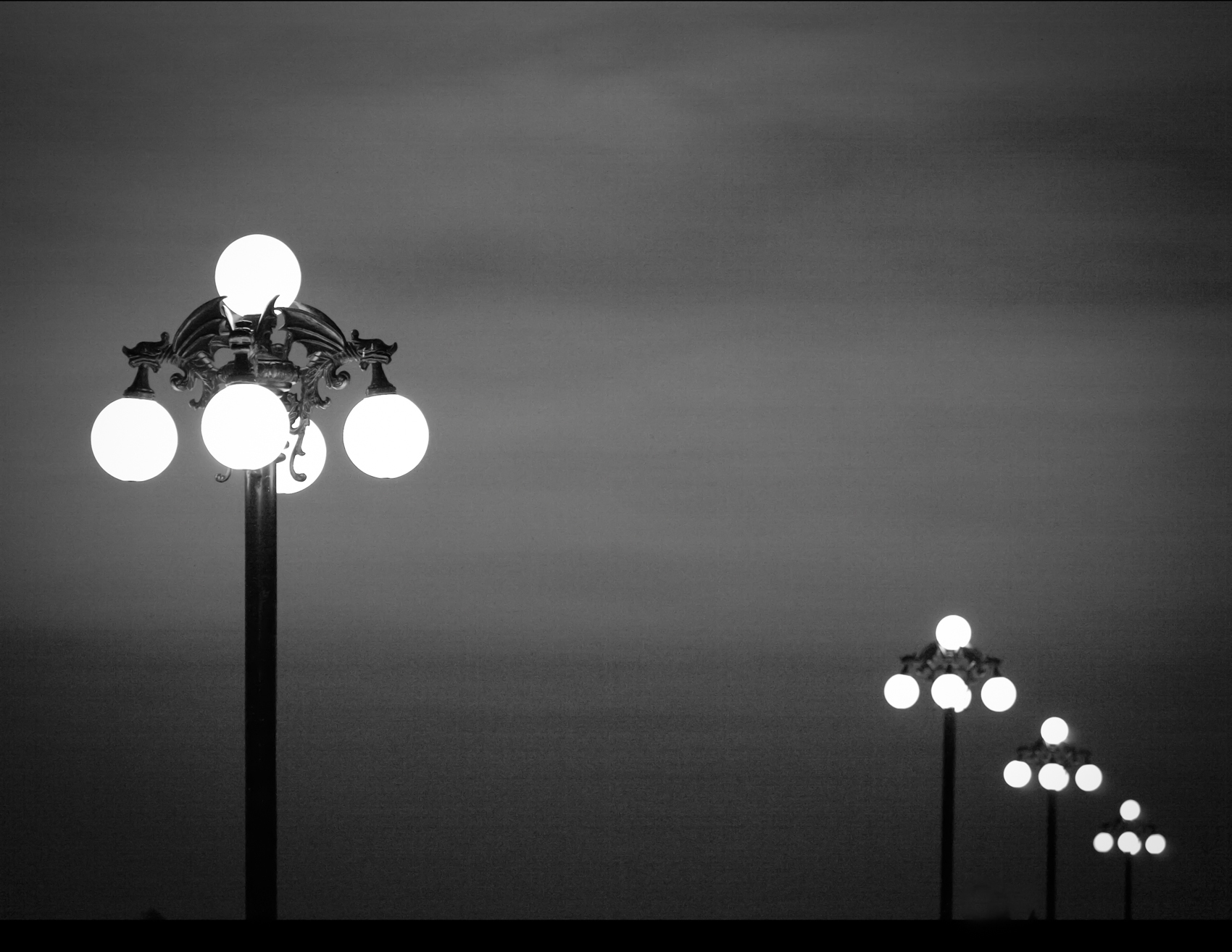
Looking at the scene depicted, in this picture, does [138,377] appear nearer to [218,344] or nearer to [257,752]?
[218,344]

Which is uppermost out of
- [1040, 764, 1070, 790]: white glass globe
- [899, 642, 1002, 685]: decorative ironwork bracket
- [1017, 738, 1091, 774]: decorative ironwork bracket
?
[899, 642, 1002, 685]: decorative ironwork bracket

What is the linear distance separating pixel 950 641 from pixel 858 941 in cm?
771

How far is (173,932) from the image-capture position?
290 centimetres

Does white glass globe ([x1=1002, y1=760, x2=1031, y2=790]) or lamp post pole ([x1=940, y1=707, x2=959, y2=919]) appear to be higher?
white glass globe ([x1=1002, y1=760, x2=1031, y2=790])

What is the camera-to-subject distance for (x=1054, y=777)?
13422 millimetres

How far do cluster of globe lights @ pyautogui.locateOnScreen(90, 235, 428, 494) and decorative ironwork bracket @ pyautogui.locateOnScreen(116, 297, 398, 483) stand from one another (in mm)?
67

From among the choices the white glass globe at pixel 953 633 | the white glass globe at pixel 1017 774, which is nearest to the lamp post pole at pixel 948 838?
the white glass globe at pixel 953 633

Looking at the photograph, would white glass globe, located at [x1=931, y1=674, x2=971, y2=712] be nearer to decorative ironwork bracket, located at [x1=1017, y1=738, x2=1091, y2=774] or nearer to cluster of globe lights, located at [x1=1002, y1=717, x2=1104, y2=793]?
cluster of globe lights, located at [x1=1002, y1=717, x2=1104, y2=793]

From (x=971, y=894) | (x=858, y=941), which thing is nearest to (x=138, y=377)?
(x=858, y=941)

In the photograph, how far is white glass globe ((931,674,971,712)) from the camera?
9.55 metres

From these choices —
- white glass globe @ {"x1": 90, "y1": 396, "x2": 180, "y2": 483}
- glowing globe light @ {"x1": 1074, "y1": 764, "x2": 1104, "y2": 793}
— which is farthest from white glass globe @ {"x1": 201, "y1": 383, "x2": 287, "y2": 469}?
glowing globe light @ {"x1": 1074, "y1": 764, "x2": 1104, "y2": 793}

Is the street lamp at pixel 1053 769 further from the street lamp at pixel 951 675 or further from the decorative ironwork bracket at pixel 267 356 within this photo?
the decorative ironwork bracket at pixel 267 356

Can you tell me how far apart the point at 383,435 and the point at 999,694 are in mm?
7633

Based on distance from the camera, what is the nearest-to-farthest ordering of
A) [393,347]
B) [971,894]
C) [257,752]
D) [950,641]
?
[971,894]
[257,752]
[393,347]
[950,641]
